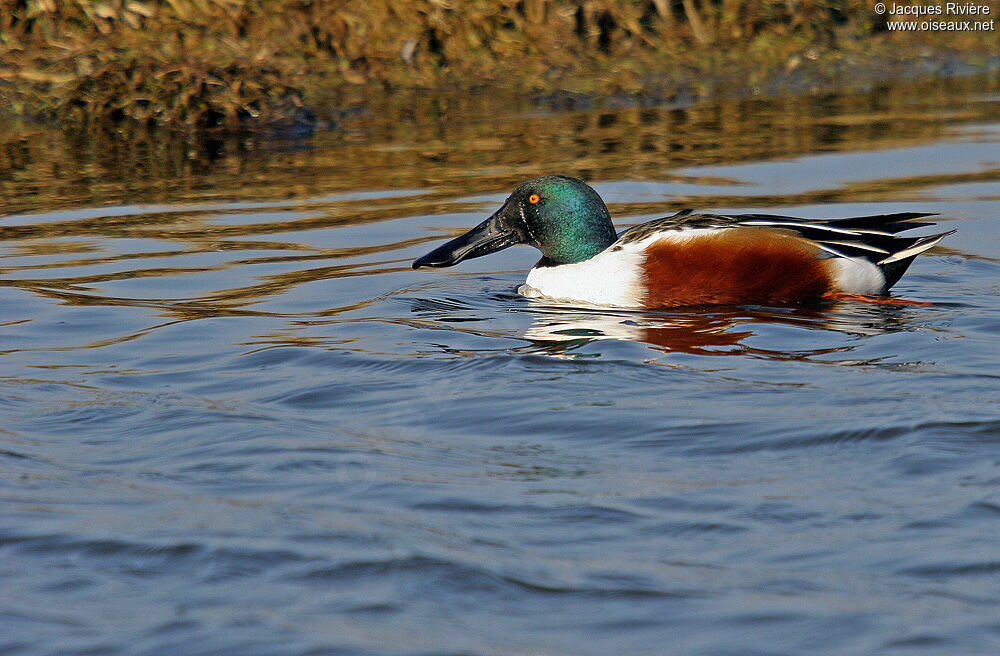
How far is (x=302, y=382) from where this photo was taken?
5.21m

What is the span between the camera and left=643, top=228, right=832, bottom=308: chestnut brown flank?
20.8 feet

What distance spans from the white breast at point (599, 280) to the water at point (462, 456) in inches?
6.0

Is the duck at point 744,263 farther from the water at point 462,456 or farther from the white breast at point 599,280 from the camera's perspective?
the water at point 462,456

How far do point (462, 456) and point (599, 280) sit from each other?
7.85ft

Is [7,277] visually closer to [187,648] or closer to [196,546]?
[196,546]

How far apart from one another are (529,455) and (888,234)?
304 centimetres

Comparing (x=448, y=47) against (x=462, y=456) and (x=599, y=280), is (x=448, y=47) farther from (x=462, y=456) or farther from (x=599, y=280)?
(x=462, y=456)

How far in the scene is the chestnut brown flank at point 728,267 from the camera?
249 inches

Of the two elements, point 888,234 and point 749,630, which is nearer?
point 749,630

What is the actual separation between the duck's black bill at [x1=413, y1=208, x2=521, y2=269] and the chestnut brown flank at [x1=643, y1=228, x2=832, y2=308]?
106 cm

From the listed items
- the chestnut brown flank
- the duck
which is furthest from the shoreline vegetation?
the chestnut brown flank

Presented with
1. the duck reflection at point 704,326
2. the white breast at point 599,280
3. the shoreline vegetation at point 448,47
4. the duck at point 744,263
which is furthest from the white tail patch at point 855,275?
the shoreline vegetation at point 448,47

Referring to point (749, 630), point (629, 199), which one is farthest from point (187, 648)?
point (629, 199)

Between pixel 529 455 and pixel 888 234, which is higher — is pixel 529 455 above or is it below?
below
